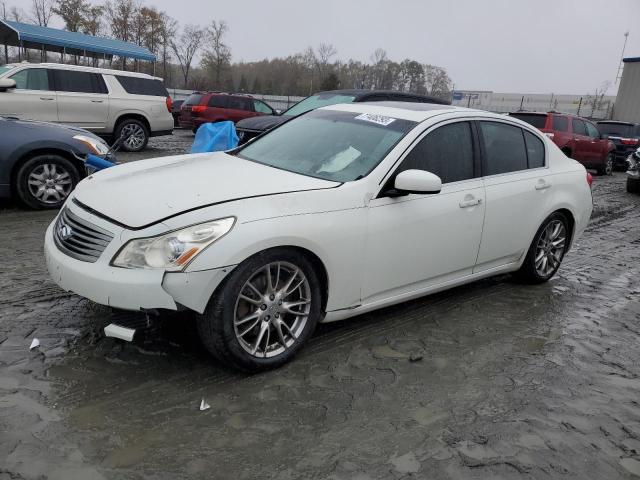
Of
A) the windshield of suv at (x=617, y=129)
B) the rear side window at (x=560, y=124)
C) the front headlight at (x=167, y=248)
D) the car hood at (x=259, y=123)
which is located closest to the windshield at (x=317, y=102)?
the car hood at (x=259, y=123)

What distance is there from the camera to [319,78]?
2869 inches

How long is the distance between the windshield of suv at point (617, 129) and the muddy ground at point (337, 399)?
16941 mm

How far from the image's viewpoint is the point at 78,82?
1147cm

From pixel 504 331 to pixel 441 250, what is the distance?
843mm

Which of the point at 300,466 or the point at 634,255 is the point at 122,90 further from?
the point at 300,466

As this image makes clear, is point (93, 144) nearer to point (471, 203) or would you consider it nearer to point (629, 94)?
point (471, 203)

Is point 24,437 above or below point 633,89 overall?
below

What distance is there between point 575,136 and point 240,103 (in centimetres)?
1094

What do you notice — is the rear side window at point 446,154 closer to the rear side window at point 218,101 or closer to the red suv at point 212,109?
the red suv at point 212,109

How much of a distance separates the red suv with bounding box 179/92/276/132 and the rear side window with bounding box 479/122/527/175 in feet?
45.4

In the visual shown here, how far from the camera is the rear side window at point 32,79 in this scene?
419 inches

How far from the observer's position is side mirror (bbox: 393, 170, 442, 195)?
11.4 ft

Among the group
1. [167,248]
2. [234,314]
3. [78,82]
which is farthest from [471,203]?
[78,82]

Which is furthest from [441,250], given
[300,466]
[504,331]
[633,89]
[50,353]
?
[633,89]
